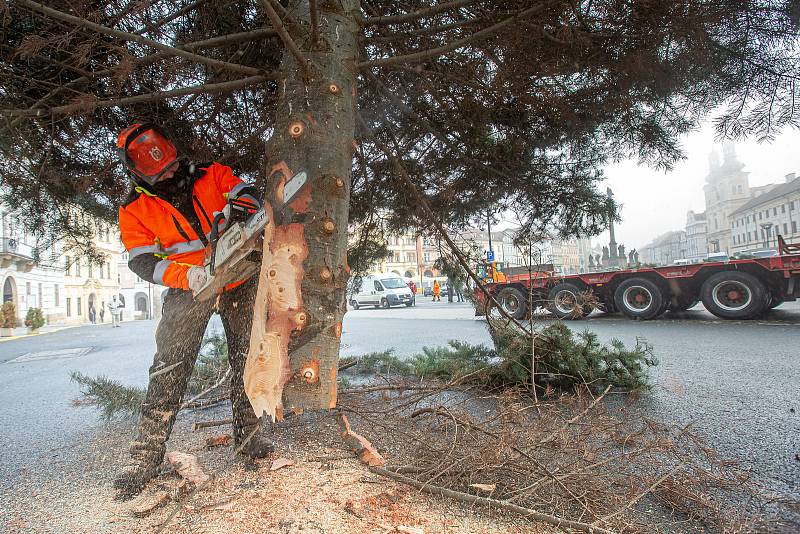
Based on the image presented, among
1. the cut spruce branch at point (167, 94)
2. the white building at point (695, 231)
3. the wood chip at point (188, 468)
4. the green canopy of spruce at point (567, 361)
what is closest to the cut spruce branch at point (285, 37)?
the cut spruce branch at point (167, 94)

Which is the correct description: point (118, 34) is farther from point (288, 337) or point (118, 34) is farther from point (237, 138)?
point (237, 138)

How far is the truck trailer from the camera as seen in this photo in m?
8.27

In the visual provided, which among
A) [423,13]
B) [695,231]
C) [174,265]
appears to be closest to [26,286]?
[174,265]

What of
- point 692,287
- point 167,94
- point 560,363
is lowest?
point 560,363

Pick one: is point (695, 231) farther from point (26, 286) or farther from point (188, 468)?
point (188, 468)

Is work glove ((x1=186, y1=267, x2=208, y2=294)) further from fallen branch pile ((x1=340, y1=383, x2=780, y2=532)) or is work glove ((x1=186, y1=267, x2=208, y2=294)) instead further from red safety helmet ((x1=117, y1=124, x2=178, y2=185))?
fallen branch pile ((x1=340, y1=383, x2=780, y2=532))

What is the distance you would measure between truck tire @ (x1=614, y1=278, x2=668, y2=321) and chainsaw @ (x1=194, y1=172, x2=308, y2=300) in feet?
31.6

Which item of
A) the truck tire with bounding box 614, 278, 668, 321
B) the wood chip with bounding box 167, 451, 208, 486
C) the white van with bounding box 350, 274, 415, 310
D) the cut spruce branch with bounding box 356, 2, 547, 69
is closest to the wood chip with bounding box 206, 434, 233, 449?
the wood chip with bounding box 167, 451, 208, 486

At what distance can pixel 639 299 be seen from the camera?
9758 millimetres

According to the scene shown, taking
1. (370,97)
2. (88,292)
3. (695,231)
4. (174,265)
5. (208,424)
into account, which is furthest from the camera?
(695,231)

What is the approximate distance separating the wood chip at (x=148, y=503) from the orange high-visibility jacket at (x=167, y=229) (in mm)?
992

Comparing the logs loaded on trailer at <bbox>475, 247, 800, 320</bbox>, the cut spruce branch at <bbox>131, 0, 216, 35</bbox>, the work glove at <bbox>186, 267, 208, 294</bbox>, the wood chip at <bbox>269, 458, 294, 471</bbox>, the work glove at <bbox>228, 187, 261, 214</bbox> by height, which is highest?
the cut spruce branch at <bbox>131, 0, 216, 35</bbox>

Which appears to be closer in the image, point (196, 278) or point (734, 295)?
point (196, 278)

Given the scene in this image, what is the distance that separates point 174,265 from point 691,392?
405cm
